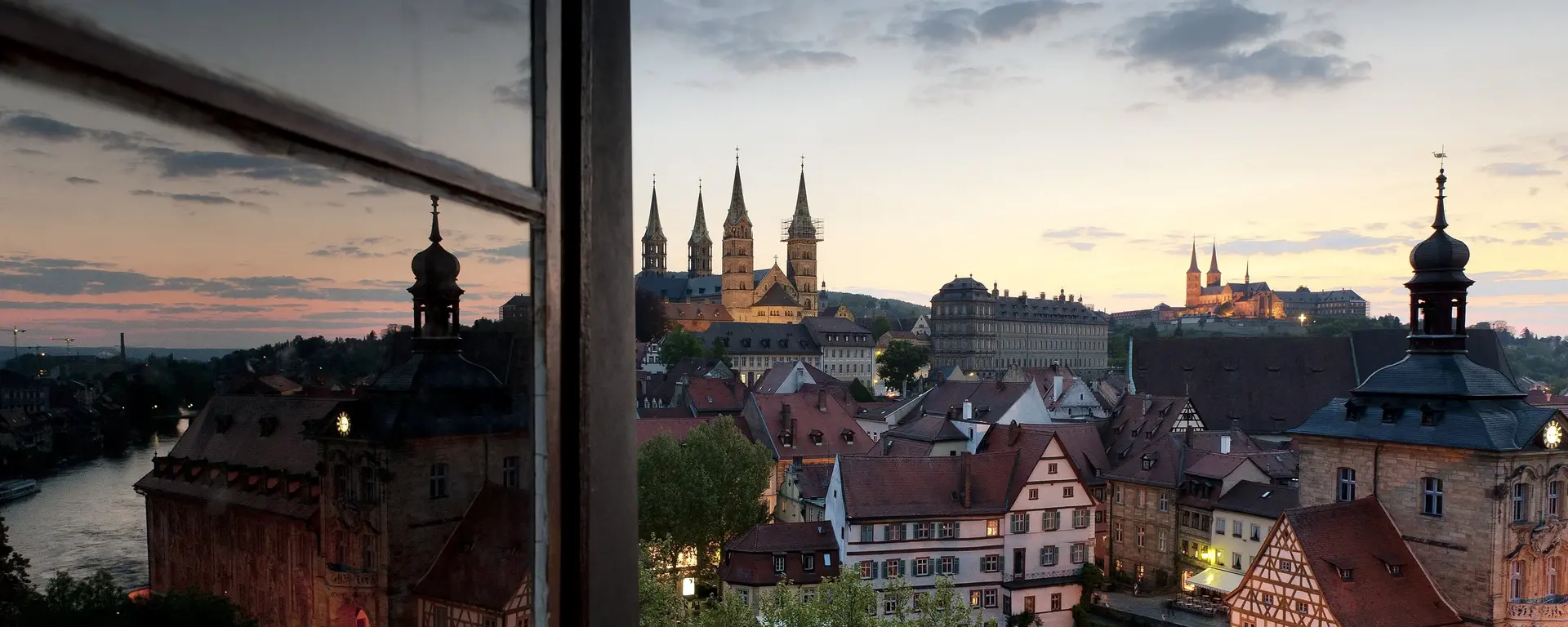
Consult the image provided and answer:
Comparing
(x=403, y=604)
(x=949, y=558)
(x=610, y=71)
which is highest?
(x=610, y=71)

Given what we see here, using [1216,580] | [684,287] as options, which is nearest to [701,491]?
[1216,580]

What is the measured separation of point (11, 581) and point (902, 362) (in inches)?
2498

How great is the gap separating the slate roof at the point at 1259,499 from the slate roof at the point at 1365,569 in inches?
194

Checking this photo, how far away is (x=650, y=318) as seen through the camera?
74.5 metres

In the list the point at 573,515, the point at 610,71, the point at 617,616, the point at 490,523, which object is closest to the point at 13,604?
the point at 490,523

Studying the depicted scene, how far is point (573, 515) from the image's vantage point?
110 centimetres

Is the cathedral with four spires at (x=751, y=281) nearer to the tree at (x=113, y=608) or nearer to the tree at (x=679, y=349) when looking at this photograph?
the tree at (x=679, y=349)

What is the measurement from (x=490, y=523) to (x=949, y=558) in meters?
22.3

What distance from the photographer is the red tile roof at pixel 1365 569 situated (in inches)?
651

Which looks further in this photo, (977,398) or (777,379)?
(777,379)

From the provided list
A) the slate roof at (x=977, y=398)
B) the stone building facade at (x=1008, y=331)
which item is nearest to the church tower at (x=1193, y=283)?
the stone building facade at (x=1008, y=331)

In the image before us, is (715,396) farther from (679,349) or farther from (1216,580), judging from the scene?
(679,349)

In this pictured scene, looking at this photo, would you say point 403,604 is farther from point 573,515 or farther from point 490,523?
point 573,515

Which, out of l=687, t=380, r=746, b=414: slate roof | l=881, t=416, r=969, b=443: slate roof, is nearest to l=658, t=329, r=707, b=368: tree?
l=687, t=380, r=746, b=414: slate roof
